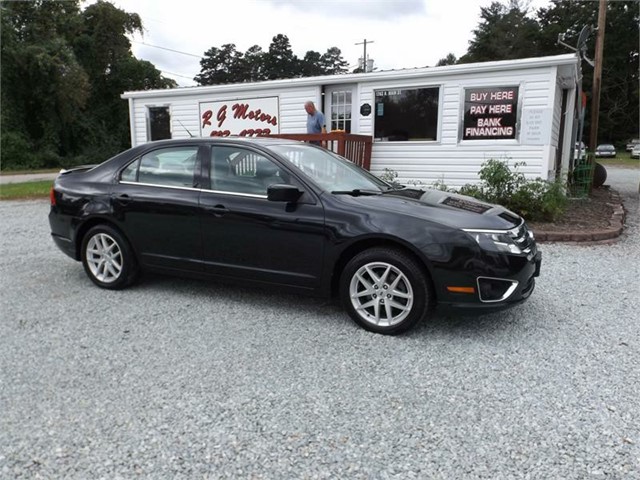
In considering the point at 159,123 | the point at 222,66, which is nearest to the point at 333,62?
the point at 222,66

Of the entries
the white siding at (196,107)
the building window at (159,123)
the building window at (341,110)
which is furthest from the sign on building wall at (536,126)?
the building window at (159,123)

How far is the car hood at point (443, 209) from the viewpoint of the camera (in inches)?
148

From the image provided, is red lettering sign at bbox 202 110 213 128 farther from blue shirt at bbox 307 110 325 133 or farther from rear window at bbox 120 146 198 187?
rear window at bbox 120 146 198 187

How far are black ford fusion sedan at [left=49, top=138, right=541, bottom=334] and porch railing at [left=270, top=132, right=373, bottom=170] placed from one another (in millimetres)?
4700

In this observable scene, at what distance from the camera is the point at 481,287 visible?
3637 millimetres

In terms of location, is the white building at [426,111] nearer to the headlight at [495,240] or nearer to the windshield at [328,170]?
the windshield at [328,170]

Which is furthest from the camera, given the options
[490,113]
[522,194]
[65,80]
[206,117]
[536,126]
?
[65,80]

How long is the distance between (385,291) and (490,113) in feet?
23.6

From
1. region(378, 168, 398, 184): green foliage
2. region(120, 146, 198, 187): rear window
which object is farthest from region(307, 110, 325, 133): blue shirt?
region(120, 146, 198, 187): rear window

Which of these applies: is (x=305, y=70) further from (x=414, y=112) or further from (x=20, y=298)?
(x=20, y=298)

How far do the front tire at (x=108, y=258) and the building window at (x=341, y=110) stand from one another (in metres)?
7.43

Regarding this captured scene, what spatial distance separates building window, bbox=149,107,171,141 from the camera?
13.3m

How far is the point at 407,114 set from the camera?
35.1 ft

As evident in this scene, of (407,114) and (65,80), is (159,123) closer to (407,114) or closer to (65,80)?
(407,114)
